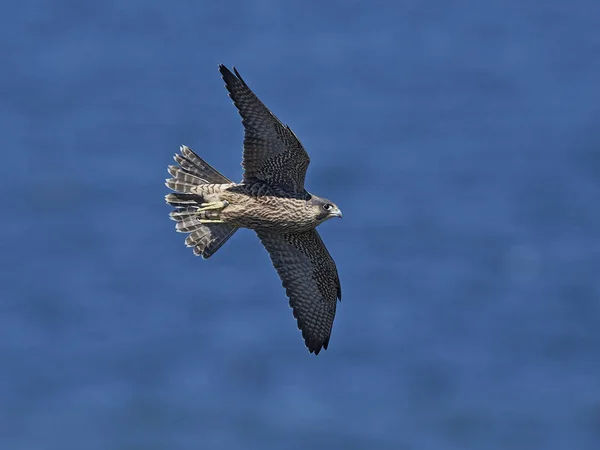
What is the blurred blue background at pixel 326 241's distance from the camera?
192ft

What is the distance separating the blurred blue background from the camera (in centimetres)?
5853

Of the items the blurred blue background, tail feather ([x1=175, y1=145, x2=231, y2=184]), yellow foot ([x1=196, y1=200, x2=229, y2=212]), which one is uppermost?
the blurred blue background

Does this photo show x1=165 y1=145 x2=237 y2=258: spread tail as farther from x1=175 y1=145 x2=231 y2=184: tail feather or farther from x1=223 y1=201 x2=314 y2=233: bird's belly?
x1=223 y1=201 x2=314 y2=233: bird's belly

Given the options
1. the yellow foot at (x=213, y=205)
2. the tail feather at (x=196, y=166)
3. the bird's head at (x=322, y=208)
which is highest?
the tail feather at (x=196, y=166)

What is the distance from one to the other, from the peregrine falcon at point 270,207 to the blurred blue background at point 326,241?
37451 millimetres

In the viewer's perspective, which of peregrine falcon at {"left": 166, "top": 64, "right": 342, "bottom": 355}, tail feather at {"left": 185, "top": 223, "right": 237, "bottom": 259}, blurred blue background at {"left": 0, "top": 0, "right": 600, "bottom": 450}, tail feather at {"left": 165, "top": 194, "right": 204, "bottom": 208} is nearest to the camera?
peregrine falcon at {"left": 166, "top": 64, "right": 342, "bottom": 355}

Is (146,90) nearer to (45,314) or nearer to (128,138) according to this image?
(128,138)

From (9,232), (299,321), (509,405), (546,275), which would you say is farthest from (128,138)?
(299,321)

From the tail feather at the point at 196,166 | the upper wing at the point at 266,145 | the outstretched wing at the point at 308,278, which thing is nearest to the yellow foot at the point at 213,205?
the upper wing at the point at 266,145

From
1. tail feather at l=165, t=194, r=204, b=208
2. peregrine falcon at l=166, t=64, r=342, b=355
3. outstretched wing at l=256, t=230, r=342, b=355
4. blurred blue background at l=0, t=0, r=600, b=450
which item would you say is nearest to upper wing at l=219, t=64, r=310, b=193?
peregrine falcon at l=166, t=64, r=342, b=355

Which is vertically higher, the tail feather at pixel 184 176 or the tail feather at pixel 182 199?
the tail feather at pixel 184 176

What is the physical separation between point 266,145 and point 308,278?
1753mm

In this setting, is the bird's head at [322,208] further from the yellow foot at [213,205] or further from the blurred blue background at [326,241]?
the blurred blue background at [326,241]

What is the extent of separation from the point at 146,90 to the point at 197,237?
77119 millimetres
